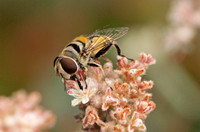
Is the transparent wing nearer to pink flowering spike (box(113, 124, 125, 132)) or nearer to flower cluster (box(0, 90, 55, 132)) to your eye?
pink flowering spike (box(113, 124, 125, 132))

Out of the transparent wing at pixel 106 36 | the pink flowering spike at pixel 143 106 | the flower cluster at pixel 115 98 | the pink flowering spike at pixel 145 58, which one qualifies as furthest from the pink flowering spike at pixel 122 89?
the transparent wing at pixel 106 36

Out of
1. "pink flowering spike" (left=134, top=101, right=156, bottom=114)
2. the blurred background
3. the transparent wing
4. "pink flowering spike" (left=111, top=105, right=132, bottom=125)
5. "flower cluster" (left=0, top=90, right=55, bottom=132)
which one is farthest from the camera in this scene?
the blurred background

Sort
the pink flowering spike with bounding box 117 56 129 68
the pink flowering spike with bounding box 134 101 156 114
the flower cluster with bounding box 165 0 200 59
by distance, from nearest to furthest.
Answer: the pink flowering spike with bounding box 134 101 156 114
the pink flowering spike with bounding box 117 56 129 68
the flower cluster with bounding box 165 0 200 59

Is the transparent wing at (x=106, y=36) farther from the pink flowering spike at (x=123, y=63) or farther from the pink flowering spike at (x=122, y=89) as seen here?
the pink flowering spike at (x=122, y=89)

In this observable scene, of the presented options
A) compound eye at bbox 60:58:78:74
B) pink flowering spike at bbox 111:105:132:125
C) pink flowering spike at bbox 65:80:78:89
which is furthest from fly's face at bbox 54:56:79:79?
pink flowering spike at bbox 111:105:132:125

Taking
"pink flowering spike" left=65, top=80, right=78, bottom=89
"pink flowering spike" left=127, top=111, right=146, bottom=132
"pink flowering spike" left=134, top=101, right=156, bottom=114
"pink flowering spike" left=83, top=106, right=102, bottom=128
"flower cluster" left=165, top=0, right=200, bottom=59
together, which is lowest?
"pink flowering spike" left=127, top=111, right=146, bottom=132

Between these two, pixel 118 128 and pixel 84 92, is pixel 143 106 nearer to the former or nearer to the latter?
pixel 118 128

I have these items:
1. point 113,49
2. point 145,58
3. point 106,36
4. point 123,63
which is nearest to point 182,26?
point 113,49

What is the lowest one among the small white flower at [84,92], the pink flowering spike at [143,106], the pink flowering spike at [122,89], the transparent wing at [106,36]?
the pink flowering spike at [143,106]
